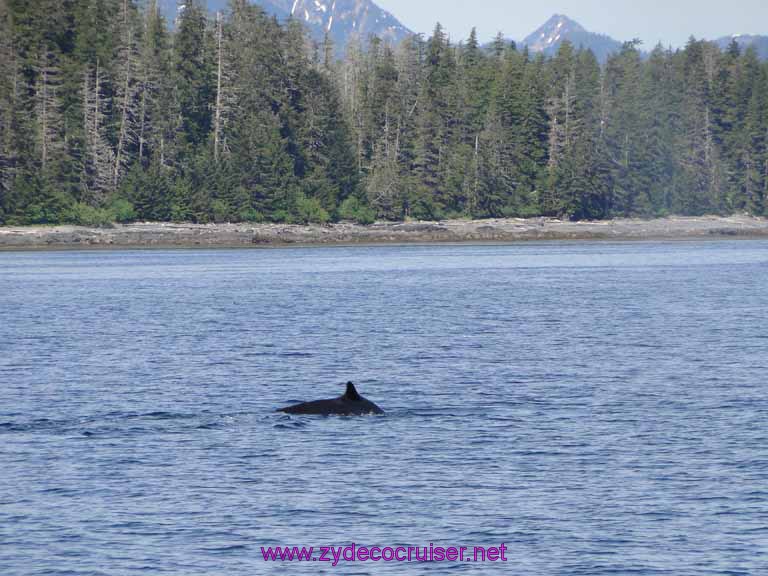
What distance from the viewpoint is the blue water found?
19438 mm

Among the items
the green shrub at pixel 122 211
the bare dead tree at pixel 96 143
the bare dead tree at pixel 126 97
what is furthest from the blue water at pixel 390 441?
the bare dead tree at pixel 126 97

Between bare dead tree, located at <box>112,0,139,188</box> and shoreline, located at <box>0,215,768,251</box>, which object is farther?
bare dead tree, located at <box>112,0,139,188</box>

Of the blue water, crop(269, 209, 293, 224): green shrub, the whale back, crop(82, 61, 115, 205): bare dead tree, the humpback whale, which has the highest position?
crop(82, 61, 115, 205): bare dead tree

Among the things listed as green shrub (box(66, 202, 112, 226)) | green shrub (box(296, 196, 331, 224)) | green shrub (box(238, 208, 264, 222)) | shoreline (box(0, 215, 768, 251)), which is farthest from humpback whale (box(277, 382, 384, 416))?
green shrub (box(296, 196, 331, 224))

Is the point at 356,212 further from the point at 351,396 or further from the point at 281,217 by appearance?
the point at 351,396

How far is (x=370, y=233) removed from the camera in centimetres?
14925

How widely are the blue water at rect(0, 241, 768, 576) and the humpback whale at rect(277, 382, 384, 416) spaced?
1.61 feet

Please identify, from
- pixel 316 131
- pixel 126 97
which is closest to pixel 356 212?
pixel 316 131

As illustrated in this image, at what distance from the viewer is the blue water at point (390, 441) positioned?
63.8 ft

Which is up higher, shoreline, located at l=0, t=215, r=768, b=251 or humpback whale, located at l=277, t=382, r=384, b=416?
shoreline, located at l=0, t=215, r=768, b=251

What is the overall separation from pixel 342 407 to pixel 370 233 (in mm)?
119788

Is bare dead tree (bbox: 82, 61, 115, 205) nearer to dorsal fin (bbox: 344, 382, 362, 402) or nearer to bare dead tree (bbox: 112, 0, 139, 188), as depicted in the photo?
bare dead tree (bbox: 112, 0, 139, 188)

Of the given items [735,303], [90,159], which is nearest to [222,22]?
[90,159]

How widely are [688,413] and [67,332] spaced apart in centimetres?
3089
